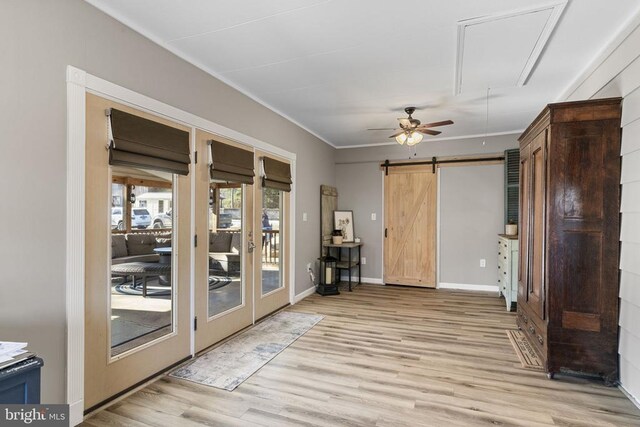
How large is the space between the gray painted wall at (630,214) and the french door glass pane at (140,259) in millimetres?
3417

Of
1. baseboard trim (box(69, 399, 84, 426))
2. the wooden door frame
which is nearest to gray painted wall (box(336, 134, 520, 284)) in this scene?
the wooden door frame

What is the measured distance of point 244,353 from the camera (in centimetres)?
308

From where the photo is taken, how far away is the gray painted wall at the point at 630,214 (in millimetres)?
2219

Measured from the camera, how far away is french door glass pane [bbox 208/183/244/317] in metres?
3.26

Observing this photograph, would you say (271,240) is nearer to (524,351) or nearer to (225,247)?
(225,247)

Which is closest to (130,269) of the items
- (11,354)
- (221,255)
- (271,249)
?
(221,255)

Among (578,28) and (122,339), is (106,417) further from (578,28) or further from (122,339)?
(578,28)

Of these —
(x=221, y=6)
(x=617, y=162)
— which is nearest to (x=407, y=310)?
(x=617, y=162)

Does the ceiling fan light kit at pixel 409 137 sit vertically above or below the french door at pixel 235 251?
above

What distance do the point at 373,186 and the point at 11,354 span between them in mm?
5595

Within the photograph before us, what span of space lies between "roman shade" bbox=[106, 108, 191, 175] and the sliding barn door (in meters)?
4.17

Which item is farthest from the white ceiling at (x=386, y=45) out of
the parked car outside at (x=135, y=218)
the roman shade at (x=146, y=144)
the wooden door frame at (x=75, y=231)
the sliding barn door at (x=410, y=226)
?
the sliding barn door at (x=410, y=226)

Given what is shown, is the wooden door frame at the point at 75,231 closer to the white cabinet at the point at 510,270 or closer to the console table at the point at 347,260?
the console table at the point at 347,260

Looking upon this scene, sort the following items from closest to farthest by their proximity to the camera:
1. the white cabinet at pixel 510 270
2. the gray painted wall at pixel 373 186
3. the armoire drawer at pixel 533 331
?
the armoire drawer at pixel 533 331
the white cabinet at pixel 510 270
the gray painted wall at pixel 373 186
